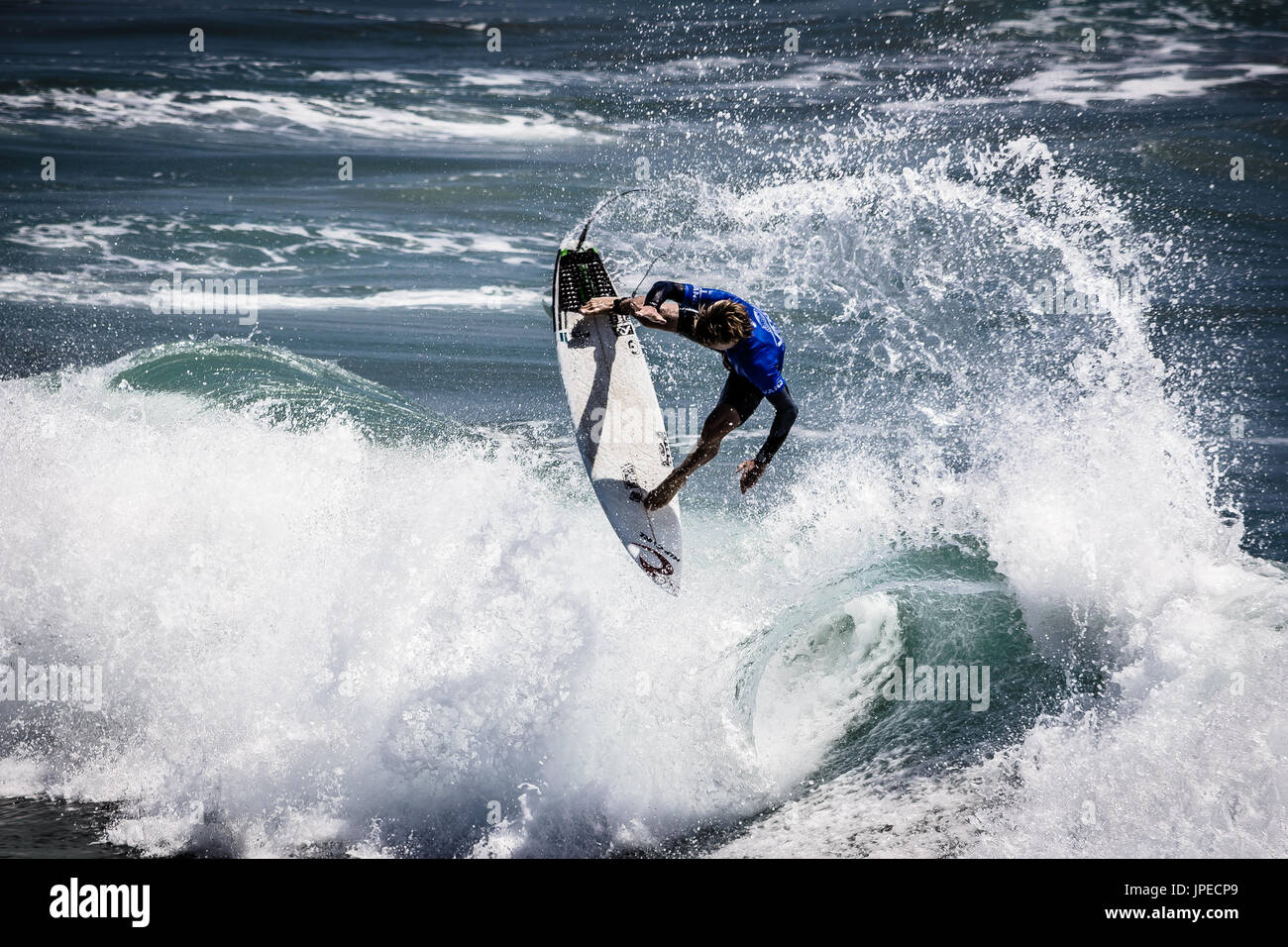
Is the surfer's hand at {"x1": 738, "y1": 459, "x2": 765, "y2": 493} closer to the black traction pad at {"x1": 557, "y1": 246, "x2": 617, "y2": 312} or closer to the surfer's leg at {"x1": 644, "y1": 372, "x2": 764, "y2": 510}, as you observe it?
the surfer's leg at {"x1": 644, "y1": 372, "x2": 764, "y2": 510}

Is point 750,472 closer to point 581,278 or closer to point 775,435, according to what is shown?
point 775,435

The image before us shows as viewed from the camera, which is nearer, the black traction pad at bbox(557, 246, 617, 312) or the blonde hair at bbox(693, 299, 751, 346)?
the blonde hair at bbox(693, 299, 751, 346)

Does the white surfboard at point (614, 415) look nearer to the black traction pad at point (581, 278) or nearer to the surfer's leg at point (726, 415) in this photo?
the black traction pad at point (581, 278)

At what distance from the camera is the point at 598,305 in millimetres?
7246

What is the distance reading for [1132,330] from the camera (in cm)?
1140

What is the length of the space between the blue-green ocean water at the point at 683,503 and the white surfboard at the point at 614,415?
0.36 meters

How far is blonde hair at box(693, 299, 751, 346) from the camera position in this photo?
6488 millimetres

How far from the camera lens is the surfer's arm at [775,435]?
6664 millimetres

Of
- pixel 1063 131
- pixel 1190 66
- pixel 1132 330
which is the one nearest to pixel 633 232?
pixel 1132 330

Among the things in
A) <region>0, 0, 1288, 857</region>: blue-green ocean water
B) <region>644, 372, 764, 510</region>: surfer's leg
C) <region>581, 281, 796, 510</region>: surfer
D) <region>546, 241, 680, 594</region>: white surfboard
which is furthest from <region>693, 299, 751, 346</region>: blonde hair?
<region>0, 0, 1288, 857</region>: blue-green ocean water

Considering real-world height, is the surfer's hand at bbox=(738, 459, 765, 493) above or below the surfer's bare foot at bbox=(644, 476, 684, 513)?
above

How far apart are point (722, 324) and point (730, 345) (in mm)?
158

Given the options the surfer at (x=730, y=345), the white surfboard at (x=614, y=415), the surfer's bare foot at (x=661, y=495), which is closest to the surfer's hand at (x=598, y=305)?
the surfer at (x=730, y=345)

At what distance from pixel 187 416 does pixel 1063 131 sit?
44.0 ft
